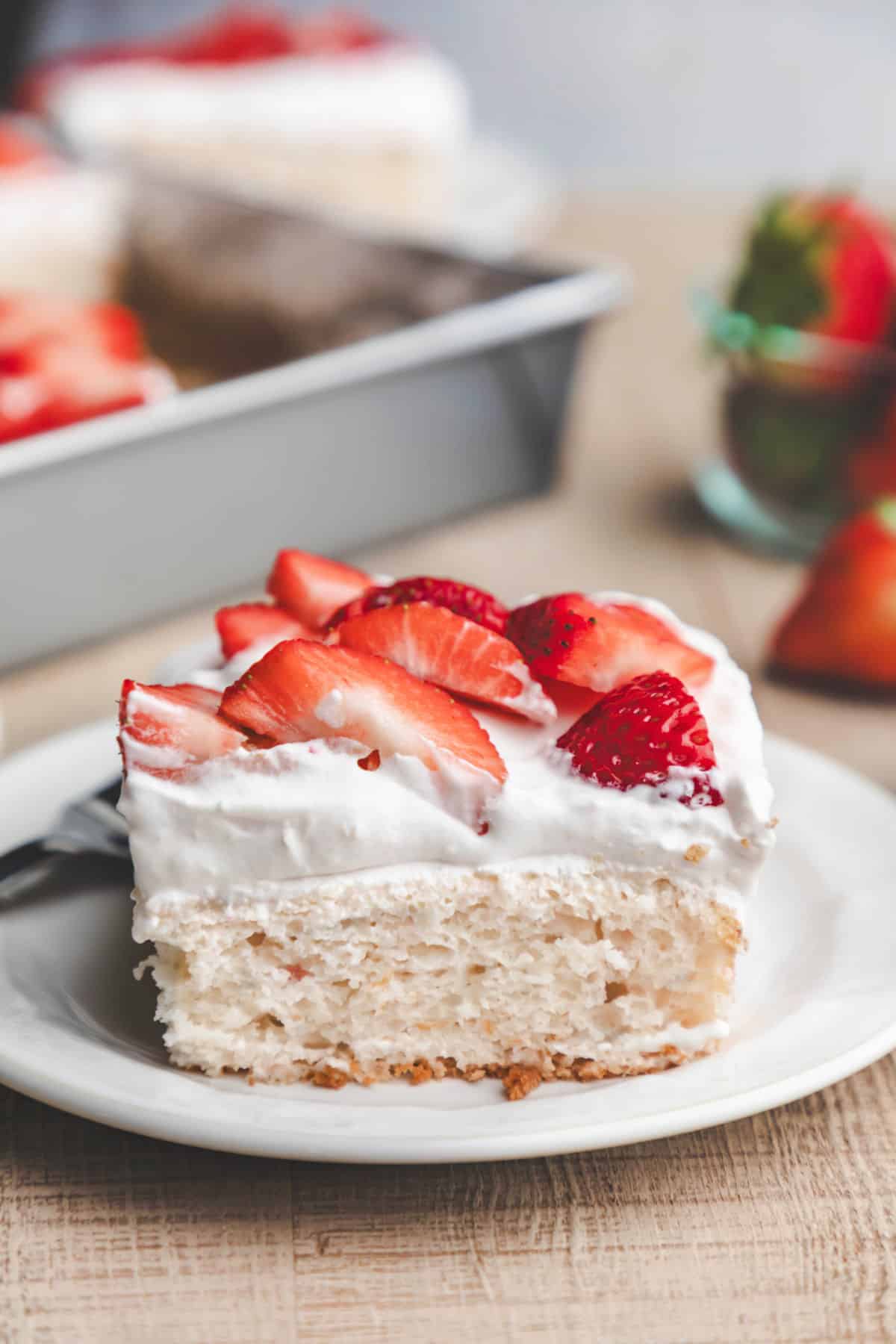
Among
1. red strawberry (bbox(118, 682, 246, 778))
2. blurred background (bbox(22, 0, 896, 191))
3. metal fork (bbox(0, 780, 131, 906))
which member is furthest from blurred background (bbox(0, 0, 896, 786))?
blurred background (bbox(22, 0, 896, 191))

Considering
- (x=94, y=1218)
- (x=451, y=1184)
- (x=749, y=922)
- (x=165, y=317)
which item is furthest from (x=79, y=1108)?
(x=165, y=317)

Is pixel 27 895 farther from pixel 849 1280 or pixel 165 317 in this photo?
pixel 165 317

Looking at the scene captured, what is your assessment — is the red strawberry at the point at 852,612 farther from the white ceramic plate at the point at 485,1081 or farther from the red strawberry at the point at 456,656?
the red strawberry at the point at 456,656

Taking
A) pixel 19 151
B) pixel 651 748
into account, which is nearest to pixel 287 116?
pixel 19 151

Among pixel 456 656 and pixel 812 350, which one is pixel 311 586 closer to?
pixel 456 656

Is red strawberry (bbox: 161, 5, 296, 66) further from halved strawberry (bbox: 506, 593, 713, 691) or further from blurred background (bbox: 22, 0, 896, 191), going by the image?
blurred background (bbox: 22, 0, 896, 191)
